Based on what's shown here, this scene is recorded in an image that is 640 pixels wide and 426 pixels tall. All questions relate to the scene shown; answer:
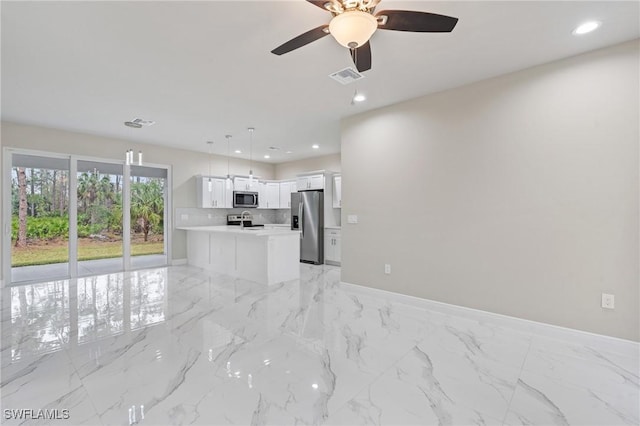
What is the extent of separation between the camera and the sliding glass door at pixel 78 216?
4.84m

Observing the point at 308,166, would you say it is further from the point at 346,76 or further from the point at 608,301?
the point at 608,301

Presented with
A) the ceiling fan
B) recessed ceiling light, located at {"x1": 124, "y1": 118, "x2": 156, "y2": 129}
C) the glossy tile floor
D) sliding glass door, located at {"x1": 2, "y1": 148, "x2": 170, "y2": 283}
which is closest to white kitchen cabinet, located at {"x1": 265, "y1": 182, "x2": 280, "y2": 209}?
sliding glass door, located at {"x1": 2, "y1": 148, "x2": 170, "y2": 283}

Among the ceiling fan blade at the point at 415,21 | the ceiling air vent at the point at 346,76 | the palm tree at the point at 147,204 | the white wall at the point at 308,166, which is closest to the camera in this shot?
the ceiling fan blade at the point at 415,21

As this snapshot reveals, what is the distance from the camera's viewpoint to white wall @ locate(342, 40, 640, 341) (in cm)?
256

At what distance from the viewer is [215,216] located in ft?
23.9

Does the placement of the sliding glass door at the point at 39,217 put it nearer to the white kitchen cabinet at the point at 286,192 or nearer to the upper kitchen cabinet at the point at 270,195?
the upper kitchen cabinet at the point at 270,195

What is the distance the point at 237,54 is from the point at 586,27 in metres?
2.83

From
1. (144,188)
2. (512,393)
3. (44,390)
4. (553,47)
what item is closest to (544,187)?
(553,47)

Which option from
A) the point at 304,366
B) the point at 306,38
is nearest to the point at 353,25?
the point at 306,38

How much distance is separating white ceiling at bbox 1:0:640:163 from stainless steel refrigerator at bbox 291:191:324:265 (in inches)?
98.4

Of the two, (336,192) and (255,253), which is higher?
(336,192)

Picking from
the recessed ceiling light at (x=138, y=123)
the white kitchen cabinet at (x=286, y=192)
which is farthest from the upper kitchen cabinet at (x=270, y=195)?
the recessed ceiling light at (x=138, y=123)

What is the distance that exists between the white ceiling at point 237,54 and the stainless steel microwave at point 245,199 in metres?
3.01

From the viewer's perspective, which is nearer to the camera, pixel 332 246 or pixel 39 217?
pixel 39 217
